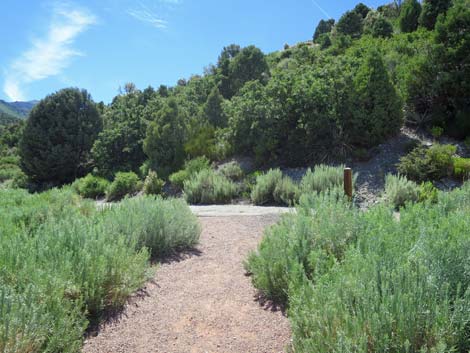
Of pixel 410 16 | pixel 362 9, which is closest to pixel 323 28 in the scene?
pixel 362 9

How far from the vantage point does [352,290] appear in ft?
7.24

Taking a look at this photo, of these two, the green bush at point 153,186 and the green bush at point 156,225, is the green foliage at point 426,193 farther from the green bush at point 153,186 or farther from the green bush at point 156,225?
the green bush at point 153,186

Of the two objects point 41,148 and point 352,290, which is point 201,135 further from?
point 352,290

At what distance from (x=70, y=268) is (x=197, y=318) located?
3.81ft

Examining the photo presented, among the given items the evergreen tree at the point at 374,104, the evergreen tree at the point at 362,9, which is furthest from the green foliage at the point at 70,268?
the evergreen tree at the point at 362,9

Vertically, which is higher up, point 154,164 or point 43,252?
point 154,164

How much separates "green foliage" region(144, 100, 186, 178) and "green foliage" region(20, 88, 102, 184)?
6955 mm

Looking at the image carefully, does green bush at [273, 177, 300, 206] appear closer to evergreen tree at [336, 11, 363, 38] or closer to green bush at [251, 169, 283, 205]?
green bush at [251, 169, 283, 205]

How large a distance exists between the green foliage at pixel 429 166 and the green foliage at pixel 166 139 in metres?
8.10

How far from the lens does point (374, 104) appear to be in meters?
10.5

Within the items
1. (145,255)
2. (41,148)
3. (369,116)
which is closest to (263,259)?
(145,255)

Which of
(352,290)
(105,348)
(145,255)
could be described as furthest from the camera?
(145,255)

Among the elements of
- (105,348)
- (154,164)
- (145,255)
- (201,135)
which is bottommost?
(105,348)

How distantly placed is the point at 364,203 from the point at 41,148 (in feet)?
55.3
